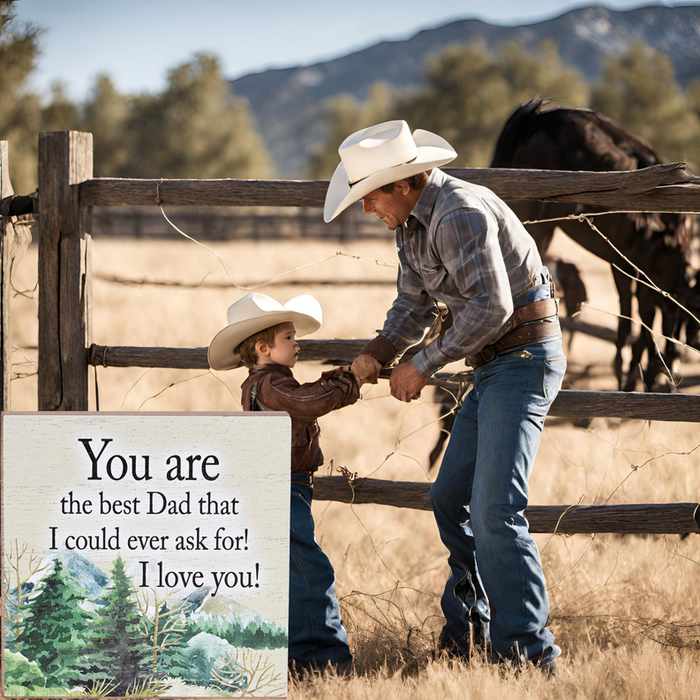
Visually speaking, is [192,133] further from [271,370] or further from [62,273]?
[271,370]

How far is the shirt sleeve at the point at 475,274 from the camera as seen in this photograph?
6.86 feet

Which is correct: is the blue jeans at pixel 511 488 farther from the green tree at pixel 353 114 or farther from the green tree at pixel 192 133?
the green tree at pixel 353 114

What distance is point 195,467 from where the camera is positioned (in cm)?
204

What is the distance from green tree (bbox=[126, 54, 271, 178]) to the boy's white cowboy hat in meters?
34.5

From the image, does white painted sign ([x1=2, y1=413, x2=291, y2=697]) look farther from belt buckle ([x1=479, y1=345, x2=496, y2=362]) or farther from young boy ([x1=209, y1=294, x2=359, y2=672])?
belt buckle ([x1=479, y1=345, x2=496, y2=362])

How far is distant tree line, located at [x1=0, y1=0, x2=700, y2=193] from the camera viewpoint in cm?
3203

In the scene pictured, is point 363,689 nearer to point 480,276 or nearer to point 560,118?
point 480,276

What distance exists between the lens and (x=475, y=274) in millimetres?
2096

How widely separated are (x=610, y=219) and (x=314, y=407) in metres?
2.91

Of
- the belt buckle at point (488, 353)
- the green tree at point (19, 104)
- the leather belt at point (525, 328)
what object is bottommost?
the belt buckle at point (488, 353)

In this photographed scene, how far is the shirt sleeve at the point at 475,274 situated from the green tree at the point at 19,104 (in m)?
21.2

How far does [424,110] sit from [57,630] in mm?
35477

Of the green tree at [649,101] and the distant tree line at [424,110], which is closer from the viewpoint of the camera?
the green tree at [649,101]

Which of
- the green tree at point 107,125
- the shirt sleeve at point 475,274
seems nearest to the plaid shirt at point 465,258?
the shirt sleeve at point 475,274
